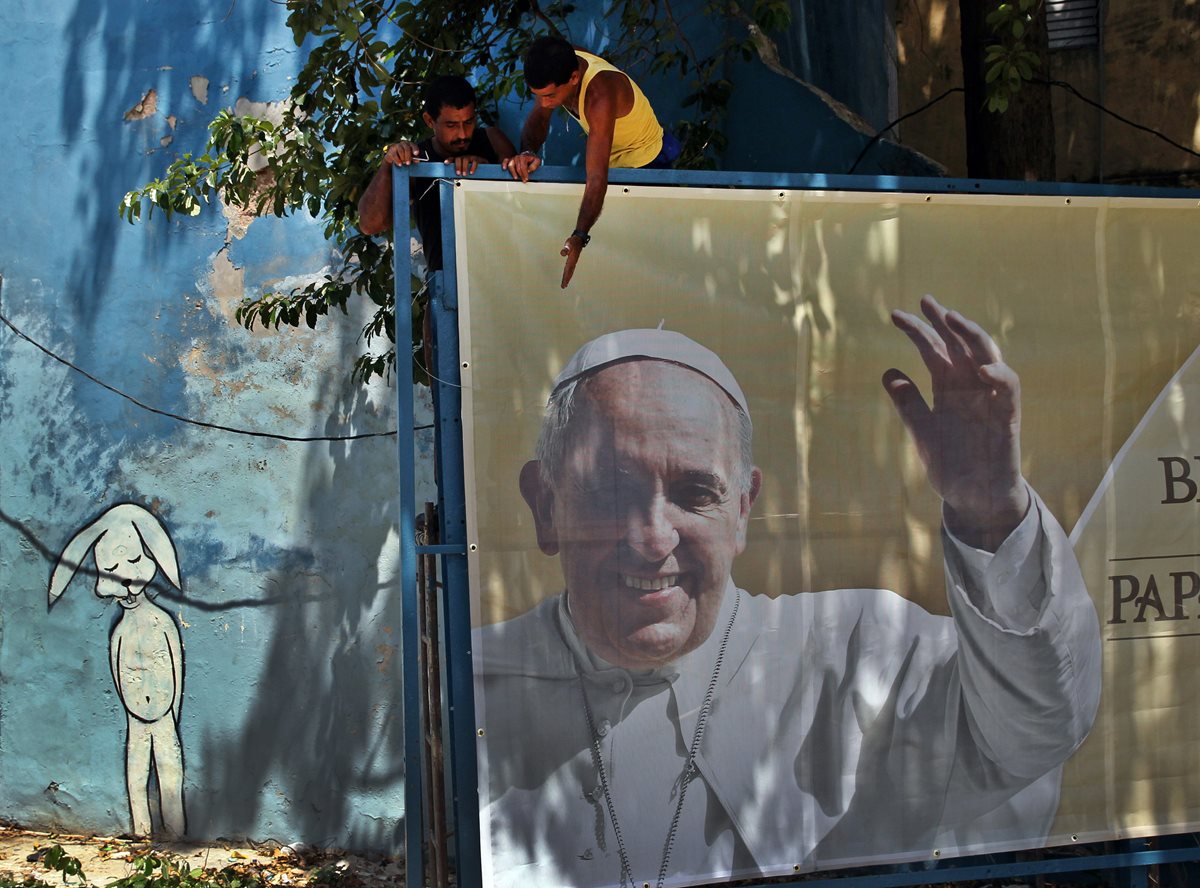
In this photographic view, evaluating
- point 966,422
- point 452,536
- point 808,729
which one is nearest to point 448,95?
point 452,536

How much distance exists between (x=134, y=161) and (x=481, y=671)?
362cm

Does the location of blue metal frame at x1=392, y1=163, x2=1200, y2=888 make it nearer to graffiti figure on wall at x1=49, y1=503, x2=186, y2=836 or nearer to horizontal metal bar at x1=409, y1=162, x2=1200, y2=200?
horizontal metal bar at x1=409, y1=162, x2=1200, y2=200

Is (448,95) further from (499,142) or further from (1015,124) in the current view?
(1015,124)

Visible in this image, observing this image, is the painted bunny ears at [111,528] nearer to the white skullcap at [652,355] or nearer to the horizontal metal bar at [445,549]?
the horizontal metal bar at [445,549]

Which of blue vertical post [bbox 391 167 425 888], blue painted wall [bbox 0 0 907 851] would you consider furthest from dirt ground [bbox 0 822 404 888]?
blue vertical post [bbox 391 167 425 888]

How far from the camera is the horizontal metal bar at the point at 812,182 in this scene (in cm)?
375

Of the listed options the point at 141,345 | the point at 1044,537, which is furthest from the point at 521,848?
the point at 141,345

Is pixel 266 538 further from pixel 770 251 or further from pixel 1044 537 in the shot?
pixel 1044 537

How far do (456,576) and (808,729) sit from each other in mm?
1188

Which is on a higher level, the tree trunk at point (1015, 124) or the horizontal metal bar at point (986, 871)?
the tree trunk at point (1015, 124)

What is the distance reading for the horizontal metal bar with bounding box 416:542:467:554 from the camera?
11.8ft

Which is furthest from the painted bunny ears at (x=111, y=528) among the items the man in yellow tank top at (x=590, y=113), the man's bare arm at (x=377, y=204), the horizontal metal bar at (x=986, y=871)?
the horizontal metal bar at (x=986, y=871)

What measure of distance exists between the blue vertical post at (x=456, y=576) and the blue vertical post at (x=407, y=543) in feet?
0.32

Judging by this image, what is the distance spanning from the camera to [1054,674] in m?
3.95
